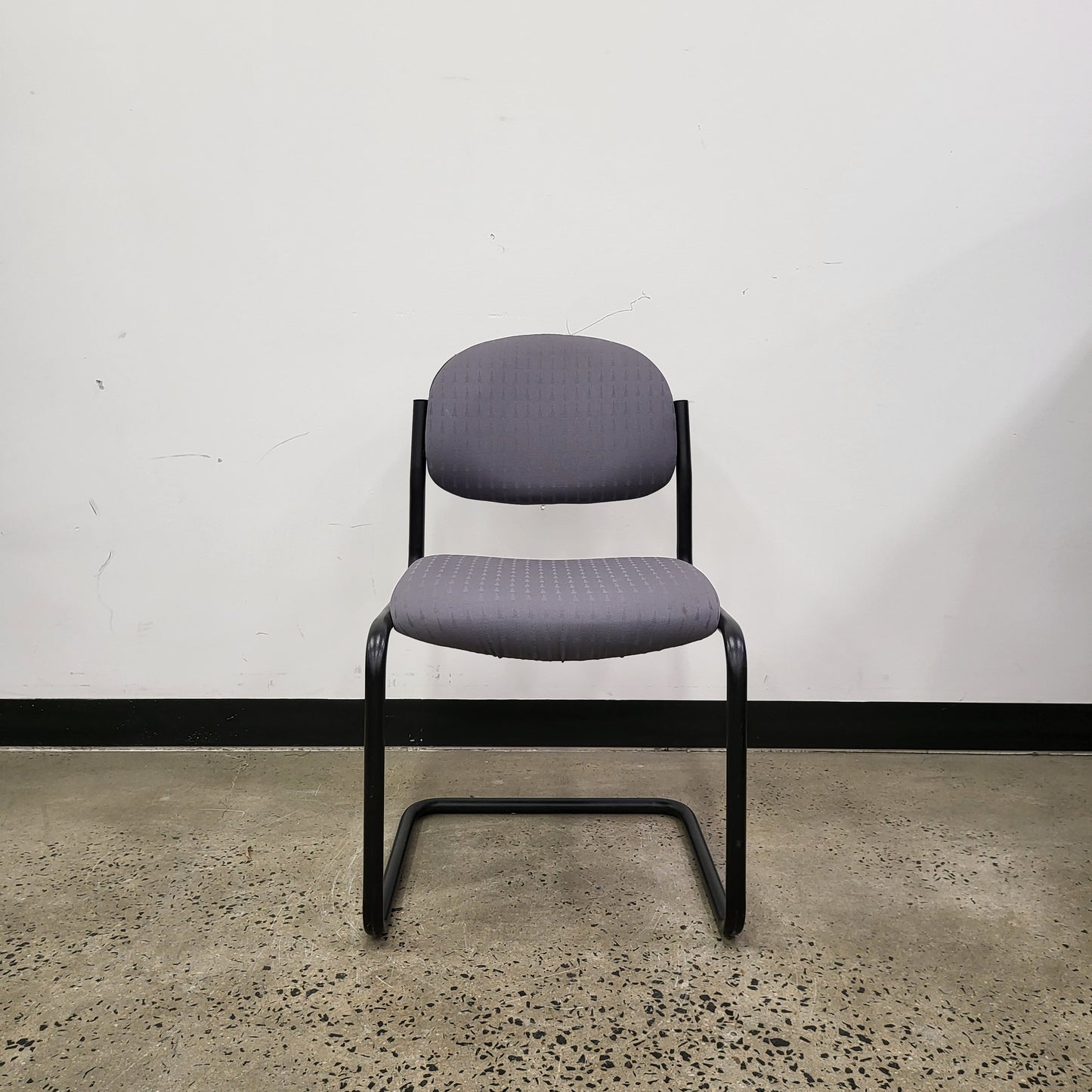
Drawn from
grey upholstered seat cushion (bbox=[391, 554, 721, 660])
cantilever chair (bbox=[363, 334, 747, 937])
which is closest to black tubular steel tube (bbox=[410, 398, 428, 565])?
cantilever chair (bbox=[363, 334, 747, 937])

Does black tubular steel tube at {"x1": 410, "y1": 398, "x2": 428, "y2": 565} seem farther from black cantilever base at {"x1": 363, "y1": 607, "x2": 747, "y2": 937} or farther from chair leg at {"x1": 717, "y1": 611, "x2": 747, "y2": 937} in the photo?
chair leg at {"x1": 717, "y1": 611, "x2": 747, "y2": 937}

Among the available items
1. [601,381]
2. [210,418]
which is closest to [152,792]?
[210,418]

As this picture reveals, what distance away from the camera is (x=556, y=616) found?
926 mm

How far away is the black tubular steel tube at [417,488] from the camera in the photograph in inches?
48.7

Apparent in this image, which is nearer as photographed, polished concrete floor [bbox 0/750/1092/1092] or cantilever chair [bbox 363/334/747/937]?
polished concrete floor [bbox 0/750/1092/1092]

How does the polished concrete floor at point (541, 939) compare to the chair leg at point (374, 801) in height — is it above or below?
below

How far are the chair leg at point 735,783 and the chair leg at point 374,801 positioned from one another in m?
0.46

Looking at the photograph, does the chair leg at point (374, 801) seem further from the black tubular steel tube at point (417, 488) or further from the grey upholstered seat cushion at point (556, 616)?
the black tubular steel tube at point (417, 488)

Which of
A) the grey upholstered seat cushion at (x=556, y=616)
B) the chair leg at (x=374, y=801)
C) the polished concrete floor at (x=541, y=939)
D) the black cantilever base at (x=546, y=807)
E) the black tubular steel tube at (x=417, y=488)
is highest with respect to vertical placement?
the black tubular steel tube at (x=417, y=488)

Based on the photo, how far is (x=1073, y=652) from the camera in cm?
156

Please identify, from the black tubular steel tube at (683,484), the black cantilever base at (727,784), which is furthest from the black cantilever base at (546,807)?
the black tubular steel tube at (683,484)

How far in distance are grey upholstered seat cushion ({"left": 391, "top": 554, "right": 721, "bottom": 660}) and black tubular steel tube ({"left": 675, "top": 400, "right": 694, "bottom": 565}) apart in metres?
0.20

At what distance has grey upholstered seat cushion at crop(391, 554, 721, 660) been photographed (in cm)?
92

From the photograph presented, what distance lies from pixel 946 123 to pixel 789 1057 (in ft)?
5.24
